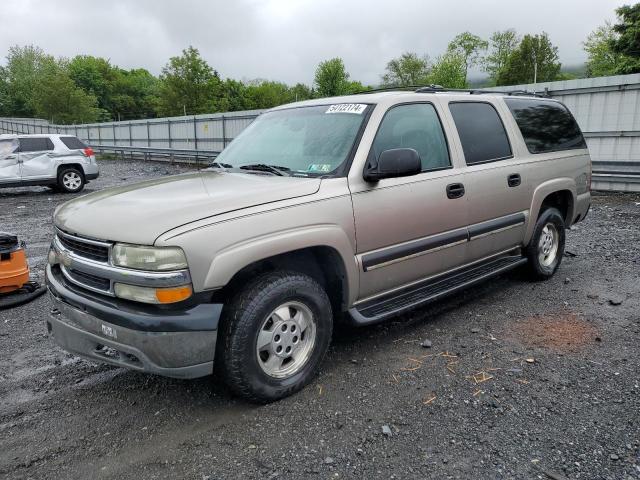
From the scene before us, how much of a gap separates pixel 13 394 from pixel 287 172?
7.72ft

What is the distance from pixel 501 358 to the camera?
145 inches

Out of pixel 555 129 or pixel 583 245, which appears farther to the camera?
pixel 583 245

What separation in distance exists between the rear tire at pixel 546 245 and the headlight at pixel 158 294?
3.73 m

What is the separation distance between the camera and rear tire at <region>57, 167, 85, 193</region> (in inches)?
567

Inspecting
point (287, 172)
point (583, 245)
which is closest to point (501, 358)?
point (287, 172)

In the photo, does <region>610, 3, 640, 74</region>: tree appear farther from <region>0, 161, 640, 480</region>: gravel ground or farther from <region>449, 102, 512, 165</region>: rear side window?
<region>0, 161, 640, 480</region>: gravel ground

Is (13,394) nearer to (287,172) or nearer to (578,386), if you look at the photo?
(287,172)

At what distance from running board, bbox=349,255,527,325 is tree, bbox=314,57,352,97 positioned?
63.1 meters

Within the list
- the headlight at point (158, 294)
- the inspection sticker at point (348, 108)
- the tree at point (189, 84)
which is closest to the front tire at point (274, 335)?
the headlight at point (158, 294)

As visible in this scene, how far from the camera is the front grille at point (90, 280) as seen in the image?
111 inches

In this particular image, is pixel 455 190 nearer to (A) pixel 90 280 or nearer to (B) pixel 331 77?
(A) pixel 90 280

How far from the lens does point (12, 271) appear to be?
16.5 ft

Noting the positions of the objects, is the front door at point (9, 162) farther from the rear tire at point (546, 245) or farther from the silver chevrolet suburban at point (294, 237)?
the rear tire at point (546, 245)

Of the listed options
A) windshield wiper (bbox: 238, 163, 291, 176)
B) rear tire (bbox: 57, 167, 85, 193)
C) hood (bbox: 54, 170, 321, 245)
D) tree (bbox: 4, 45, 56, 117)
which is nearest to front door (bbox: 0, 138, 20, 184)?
rear tire (bbox: 57, 167, 85, 193)
